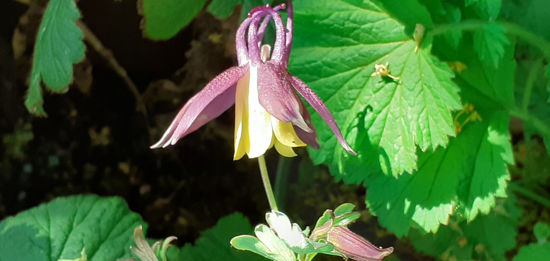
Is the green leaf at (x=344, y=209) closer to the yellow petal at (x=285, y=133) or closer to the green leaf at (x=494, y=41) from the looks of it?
the yellow petal at (x=285, y=133)

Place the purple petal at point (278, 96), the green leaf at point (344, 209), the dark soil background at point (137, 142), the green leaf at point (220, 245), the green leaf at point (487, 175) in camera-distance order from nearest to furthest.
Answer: the purple petal at point (278, 96), the green leaf at point (344, 209), the green leaf at point (487, 175), the green leaf at point (220, 245), the dark soil background at point (137, 142)

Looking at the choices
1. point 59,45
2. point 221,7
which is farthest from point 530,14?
point 59,45

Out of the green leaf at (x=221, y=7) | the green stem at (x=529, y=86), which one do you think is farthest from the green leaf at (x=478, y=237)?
the green leaf at (x=221, y=7)

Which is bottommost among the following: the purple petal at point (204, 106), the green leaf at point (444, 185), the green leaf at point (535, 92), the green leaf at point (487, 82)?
the green leaf at point (535, 92)

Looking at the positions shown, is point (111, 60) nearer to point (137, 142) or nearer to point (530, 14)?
point (137, 142)

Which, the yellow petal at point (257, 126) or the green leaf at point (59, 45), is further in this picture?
the green leaf at point (59, 45)

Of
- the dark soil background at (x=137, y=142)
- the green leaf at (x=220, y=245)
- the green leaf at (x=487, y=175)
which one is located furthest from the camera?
the dark soil background at (x=137, y=142)

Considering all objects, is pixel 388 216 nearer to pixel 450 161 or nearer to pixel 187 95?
pixel 450 161

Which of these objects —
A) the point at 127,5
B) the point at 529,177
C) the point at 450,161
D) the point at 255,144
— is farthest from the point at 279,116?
the point at 529,177
